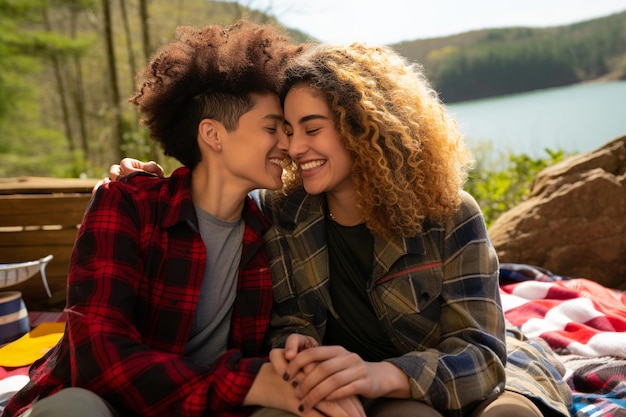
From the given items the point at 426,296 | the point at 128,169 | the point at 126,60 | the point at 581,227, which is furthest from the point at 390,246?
the point at 126,60

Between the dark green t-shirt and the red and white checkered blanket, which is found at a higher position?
the dark green t-shirt

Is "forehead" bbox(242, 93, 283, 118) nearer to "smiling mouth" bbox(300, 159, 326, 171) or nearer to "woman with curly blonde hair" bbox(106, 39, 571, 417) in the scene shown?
"woman with curly blonde hair" bbox(106, 39, 571, 417)

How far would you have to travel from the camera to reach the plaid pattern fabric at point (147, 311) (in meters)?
1.77

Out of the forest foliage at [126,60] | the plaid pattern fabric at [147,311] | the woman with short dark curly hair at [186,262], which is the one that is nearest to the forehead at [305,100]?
the woman with short dark curly hair at [186,262]

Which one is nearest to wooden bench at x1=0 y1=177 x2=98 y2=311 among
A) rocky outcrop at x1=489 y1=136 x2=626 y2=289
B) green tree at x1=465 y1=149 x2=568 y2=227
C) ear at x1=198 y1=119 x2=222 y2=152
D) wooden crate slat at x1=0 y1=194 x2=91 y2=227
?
wooden crate slat at x1=0 y1=194 x2=91 y2=227

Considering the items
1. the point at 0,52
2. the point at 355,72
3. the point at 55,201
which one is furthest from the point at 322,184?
the point at 0,52

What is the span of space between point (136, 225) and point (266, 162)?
21.9 inches

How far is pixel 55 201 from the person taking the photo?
3.75m

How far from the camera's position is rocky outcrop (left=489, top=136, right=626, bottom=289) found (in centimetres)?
413

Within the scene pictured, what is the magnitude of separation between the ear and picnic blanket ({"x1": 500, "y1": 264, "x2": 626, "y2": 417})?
5.78 feet

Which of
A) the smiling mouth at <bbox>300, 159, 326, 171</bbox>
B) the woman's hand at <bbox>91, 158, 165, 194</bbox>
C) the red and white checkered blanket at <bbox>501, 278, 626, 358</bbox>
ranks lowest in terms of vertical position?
the red and white checkered blanket at <bbox>501, 278, 626, 358</bbox>

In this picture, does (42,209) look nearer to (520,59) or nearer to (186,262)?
(186,262)

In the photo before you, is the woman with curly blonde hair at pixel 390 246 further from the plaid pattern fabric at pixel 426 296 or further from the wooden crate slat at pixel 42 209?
the wooden crate slat at pixel 42 209

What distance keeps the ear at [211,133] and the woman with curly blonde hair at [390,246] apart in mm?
280
